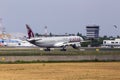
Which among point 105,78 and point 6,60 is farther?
point 6,60

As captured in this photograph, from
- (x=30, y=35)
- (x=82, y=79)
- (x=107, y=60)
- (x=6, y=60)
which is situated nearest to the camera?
(x=82, y=79)

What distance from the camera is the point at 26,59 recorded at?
233 ft

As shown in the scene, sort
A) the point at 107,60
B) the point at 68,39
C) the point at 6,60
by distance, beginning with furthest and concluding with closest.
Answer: the point at 68,39 → the point at 107,60 → the point at 6,60

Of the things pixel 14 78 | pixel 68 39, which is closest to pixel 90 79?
pixel 14 78

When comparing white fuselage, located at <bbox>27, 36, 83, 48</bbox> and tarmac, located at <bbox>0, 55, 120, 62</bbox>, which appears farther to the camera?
white fuselage, located at <bbox>27, 36, 83, 48</bbox>

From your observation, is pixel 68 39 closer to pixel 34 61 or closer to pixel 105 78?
pixel 34 61

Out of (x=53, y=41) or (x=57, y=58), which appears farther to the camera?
(x=53, y=41)

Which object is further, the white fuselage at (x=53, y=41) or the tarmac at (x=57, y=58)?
the white fuselage at (x=53, y=41)

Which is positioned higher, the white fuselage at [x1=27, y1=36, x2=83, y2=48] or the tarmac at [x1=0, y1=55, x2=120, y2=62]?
the white fuselage at [x1=27, y1=36, x2=83, y2=48]

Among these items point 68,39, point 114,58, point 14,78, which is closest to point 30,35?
point 68,39

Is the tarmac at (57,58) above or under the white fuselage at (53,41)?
under

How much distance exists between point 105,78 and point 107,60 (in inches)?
1320

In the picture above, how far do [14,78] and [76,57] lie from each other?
33.5 metres

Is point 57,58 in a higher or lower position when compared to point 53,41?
lower
